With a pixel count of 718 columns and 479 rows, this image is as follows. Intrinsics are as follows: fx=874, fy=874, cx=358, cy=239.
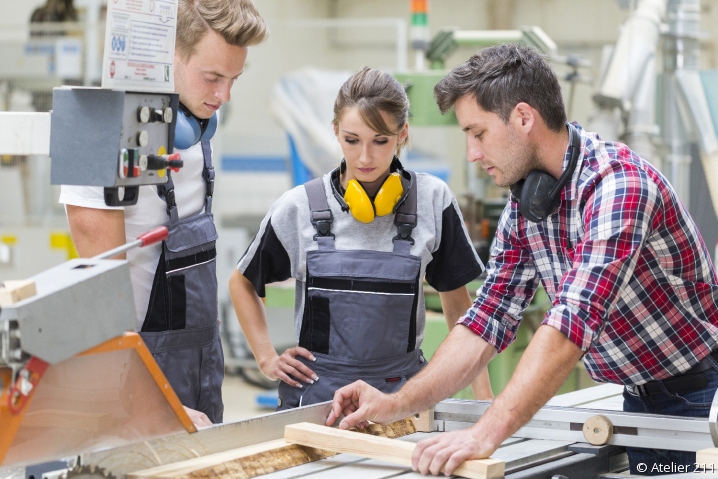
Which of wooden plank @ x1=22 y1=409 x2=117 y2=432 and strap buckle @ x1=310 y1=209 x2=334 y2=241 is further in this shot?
strap buckle @ x1=310 y1=209 x2=334 y2=241

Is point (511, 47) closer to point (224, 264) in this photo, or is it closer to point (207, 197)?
point (207, 197)

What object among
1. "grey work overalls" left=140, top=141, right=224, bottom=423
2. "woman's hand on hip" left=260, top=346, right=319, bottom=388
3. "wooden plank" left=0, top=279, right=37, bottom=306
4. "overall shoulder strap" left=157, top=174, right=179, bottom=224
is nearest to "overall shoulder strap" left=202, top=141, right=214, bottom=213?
"grey work overalls" left=140, top=141, right=224, bottom=423

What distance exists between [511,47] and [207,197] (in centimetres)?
70

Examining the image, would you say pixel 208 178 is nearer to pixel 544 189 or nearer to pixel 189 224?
pixel 189 224

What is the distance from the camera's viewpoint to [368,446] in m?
1.43

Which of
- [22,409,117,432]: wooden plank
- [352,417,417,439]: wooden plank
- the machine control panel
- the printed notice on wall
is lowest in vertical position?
[352,417,417,439]: wooden plank

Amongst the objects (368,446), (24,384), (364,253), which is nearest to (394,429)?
(368,446)

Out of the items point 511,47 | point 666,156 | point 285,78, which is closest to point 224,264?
point 285,78

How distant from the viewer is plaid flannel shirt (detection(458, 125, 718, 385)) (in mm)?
1417

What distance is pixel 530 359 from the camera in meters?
1.41

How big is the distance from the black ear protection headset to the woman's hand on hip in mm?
587

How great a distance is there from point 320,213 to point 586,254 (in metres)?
0.64

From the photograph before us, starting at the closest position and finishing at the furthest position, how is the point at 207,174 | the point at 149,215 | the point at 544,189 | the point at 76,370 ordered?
the point at 76,370 < the point at 544,189 < the point at 149,215 < the point at 207,174

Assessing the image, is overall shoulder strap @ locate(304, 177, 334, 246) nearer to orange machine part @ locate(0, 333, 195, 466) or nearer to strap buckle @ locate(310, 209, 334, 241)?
strap buckle @ locate(310, 209, 334, 241)
